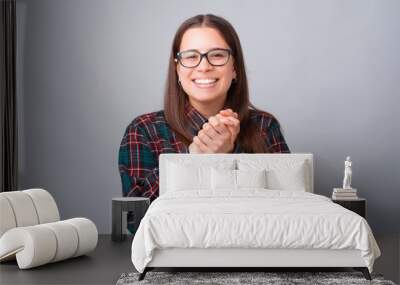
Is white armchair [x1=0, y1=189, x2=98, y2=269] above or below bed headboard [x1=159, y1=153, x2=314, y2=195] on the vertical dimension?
below

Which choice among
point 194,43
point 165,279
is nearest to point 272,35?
point 194,43

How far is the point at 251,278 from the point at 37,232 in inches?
61.8

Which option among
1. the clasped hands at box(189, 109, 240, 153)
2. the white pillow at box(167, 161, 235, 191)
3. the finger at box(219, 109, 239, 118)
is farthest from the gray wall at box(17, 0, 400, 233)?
the white pillow at box(167, 161, 235, 191)

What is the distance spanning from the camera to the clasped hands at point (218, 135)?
6.86 m

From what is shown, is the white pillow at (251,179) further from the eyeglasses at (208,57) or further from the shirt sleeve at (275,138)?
the eyeglasses at (208,57)

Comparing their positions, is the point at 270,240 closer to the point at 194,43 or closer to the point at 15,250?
the point at 15,250

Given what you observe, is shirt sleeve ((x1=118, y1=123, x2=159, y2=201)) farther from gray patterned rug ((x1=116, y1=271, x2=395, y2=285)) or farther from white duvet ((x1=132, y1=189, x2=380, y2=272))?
white duvet ((x1=132, y1=189, x2=380, y2=272))

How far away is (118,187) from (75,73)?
120 cm

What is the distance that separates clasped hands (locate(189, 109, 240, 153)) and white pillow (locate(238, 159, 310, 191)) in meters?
0.31

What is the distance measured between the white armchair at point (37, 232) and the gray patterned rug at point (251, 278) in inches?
25.1

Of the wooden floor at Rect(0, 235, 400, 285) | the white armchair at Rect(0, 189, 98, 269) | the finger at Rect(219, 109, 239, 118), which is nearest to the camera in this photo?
the wooden floor at Rect(0, 235, 400, 285)

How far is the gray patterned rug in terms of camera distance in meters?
4.79

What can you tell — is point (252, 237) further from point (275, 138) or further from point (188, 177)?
point (275, 138)

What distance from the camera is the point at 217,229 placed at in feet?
15.8
